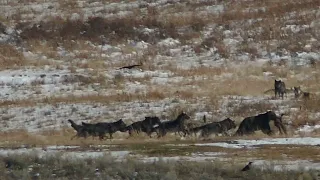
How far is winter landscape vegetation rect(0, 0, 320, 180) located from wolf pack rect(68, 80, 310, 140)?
19 centimetres

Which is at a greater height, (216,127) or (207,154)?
(216,127)

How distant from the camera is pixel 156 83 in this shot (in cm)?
3203

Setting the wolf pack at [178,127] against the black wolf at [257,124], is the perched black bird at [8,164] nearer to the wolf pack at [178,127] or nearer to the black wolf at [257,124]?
the wolf pack at [178,127]

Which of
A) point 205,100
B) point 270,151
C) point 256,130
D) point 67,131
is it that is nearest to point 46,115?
point 67,131

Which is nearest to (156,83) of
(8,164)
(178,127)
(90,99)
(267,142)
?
(90,99)

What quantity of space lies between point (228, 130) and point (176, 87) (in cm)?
783

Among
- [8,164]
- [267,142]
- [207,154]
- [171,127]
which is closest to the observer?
[8,164]

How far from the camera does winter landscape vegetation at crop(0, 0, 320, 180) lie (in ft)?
56.5

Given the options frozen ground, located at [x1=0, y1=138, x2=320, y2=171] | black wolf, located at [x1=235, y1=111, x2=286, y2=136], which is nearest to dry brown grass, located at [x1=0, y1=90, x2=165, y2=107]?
black wolf, located at [x1=235, y1=111, x2=286, y2=136]

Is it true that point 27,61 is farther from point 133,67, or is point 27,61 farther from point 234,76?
point 234,76

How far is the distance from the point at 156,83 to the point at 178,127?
843 cm

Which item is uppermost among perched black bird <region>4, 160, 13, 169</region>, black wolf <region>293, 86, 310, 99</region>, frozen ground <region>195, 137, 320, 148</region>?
black wolf <region>293, 86, 310, 99</region>

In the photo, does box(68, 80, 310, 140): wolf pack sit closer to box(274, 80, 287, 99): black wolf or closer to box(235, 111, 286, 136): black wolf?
box(235, 111, 286, 136): black wolf

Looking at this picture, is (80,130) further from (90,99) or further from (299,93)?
(299,93)
